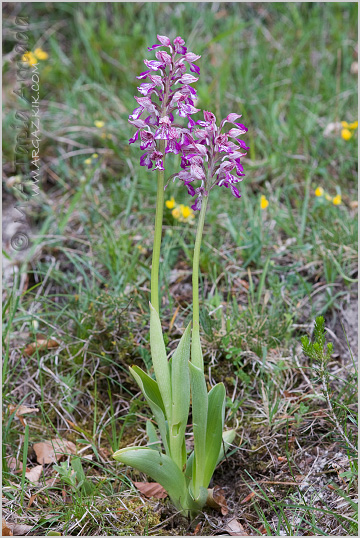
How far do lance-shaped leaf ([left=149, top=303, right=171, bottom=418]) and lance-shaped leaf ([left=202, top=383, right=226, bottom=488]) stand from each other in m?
0.17

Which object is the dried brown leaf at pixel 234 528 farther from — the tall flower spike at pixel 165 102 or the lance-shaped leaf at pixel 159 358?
the tall flower spike at pixel 165 102

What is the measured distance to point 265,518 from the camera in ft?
6.75

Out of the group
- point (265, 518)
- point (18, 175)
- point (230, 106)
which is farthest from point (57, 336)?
point (230, 106)

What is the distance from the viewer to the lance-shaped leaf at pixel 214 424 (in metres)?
1.99

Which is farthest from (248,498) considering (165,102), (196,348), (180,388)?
(165,102)

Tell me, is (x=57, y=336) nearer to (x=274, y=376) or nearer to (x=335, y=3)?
(x=274, y=376)

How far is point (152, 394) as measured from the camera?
199cm

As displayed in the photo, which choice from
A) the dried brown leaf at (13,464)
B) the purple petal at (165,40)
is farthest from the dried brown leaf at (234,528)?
the purple petal at (165,40)

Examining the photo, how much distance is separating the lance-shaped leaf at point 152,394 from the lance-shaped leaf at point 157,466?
0.36 feet

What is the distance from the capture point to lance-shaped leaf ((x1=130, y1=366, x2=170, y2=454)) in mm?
1954

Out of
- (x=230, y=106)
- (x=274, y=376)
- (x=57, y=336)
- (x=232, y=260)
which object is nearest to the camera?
(x=274, y=376)

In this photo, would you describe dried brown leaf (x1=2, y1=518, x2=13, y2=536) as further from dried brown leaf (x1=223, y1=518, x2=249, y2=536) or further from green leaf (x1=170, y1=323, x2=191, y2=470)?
dried brown leaf (x1=223, y1=518, x2=249, y2=536)

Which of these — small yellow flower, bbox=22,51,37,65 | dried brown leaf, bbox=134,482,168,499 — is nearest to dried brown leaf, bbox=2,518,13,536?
dried brown leaf, bbox=134,482,168,499

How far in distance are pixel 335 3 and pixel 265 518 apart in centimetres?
441
